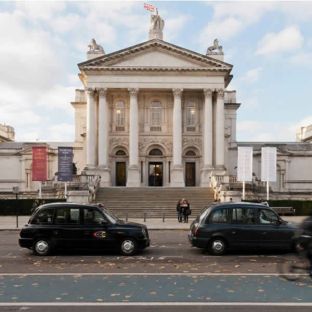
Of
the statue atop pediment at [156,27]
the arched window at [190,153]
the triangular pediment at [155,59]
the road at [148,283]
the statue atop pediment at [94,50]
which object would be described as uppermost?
the statue atop pediment at [156,27]

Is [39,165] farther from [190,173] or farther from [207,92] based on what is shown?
[207,92]

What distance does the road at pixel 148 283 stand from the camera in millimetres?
9281

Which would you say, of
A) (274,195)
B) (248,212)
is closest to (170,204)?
(274,195)

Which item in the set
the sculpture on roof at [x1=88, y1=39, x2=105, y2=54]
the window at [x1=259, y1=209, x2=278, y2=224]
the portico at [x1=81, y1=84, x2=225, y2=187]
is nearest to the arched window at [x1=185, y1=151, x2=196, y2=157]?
the portico at [x1=81, y1=84, x2=225, y2=187]

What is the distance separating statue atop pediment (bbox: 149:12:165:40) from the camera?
196 feet

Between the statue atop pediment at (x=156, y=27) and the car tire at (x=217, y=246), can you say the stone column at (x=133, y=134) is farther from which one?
the car tire at (x=217, y=246)

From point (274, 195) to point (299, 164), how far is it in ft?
62.4

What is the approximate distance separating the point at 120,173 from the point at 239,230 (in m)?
40.3

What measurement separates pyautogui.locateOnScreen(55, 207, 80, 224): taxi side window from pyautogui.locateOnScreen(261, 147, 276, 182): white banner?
25171 mm

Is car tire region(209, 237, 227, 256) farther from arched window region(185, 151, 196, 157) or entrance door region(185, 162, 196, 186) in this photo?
arched window region(185, 151, 196, 157)

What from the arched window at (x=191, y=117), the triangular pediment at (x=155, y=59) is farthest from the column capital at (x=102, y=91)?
the arched window at (x=191, y=117)

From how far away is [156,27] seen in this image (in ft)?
197

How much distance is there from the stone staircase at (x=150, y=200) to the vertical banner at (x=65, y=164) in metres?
3.95

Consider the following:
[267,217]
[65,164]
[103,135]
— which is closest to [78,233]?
[267,217]
